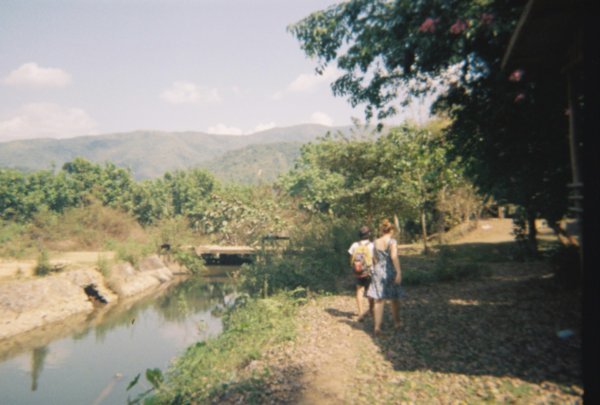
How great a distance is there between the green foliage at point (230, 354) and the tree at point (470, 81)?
20.3ft

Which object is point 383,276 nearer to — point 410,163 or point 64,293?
point 410,163

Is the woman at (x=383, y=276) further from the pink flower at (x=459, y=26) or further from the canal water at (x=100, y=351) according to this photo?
the canal water at (x=100, y=351)

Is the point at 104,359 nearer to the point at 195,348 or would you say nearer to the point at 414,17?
the point at 195,348

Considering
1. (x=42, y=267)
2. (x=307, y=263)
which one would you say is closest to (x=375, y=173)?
(x=307, y=263)

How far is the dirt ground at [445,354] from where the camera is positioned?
493cm

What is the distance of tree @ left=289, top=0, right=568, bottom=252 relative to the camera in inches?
271

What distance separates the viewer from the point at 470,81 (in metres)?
8.04

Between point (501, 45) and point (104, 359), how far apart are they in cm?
1650

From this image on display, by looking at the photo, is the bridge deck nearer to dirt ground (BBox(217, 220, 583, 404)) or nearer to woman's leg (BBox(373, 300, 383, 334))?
dirt ground (BBox(217, 220, 583, 404))

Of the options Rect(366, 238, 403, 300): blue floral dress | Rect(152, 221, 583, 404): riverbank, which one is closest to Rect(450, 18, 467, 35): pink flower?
Rect(366, 238, 403, 300): blue floral dress

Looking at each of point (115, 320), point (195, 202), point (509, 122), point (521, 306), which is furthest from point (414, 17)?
point (195, 202)

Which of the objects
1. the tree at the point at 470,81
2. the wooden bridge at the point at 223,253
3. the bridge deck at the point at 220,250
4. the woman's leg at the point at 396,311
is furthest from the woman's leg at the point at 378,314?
the bridge deck at the point at 220,250

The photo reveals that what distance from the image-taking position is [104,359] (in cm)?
1388

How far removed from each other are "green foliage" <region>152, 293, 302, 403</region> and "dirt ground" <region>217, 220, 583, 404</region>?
0.40 meters
